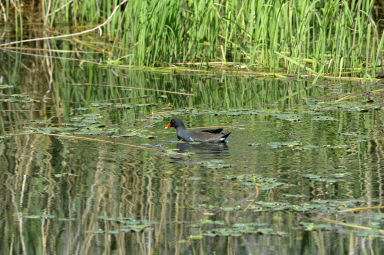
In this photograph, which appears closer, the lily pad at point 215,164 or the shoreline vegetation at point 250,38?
the lily pad at point 215,164

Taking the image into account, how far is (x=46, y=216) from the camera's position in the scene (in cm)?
544

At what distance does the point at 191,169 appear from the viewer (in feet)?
21.8

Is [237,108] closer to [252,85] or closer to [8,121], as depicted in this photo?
[252,85]

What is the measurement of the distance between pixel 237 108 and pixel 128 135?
6.04 ft

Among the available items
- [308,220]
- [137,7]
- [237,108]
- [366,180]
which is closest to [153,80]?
[137,7]

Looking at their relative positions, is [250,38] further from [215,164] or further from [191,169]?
[191,169]

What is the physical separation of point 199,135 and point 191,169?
1.11 metres

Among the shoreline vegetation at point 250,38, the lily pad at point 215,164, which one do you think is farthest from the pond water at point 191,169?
the shoreline vegetation at point 250,38

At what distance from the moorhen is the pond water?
10 centimetres

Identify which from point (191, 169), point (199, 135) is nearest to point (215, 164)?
point (191, 169)

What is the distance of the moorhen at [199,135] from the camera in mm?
7457

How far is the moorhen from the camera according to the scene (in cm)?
746

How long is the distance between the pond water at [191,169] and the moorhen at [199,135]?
3.8 inches

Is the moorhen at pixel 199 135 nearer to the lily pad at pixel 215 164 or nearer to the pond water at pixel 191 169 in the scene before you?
the pond water at pixel 191 169
